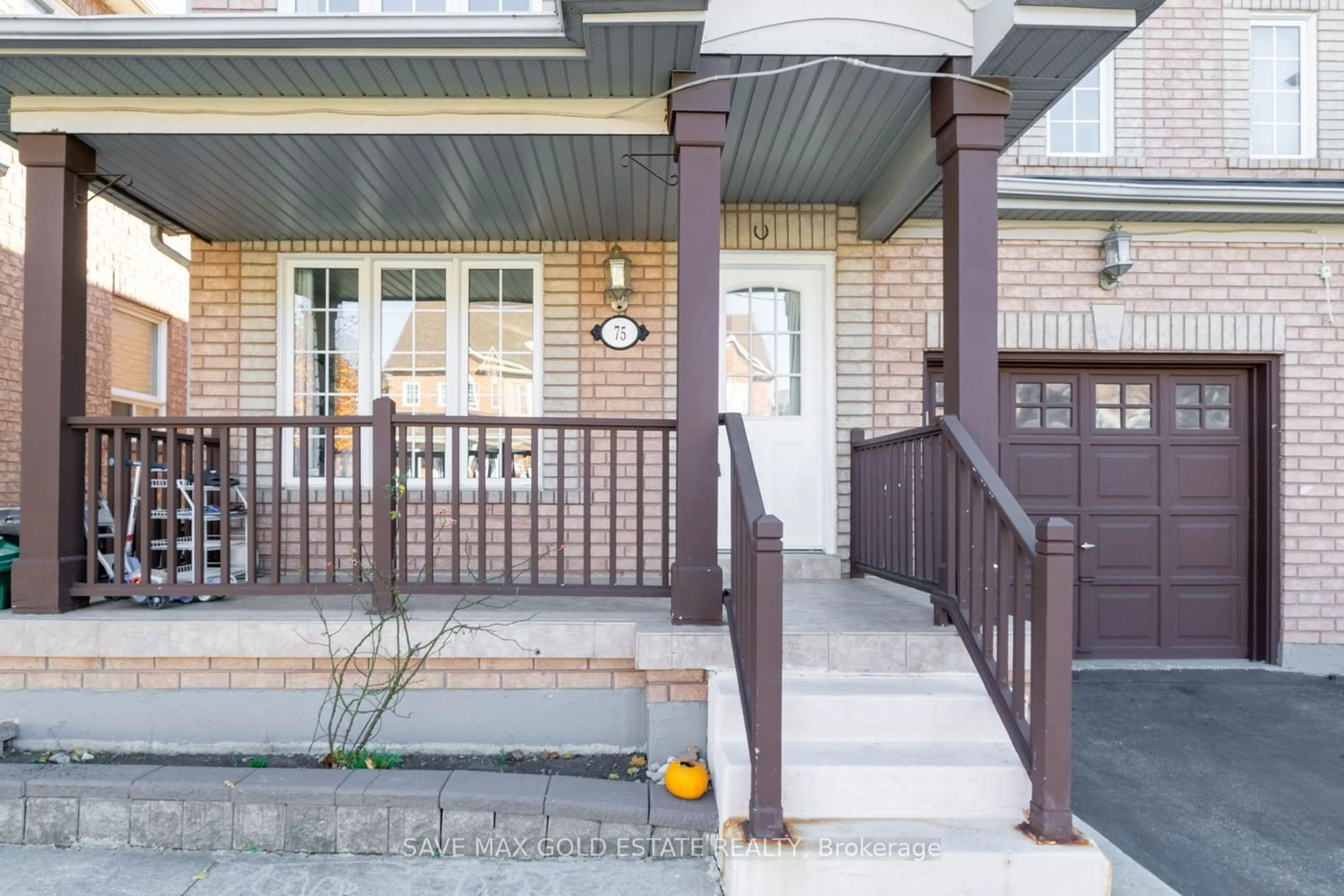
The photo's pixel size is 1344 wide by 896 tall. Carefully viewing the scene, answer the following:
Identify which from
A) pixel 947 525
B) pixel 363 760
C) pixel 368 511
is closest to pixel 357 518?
pixel 363 760

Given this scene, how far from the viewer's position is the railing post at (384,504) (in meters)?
3.44

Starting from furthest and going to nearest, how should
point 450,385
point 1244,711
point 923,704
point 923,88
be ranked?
point 450,385, point 1244,711, point 923,88, point 923,704

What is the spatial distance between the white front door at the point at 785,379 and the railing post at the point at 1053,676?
2602mm

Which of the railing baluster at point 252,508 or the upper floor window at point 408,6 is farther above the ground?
the upper floor window at point 408,6

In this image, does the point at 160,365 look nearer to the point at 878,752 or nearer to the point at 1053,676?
the point at 878,752

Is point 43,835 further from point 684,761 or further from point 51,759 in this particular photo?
point 684,761

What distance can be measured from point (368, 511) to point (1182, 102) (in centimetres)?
602

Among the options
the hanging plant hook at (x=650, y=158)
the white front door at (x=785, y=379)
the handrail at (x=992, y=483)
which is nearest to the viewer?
the handrail at (x=992, y=483)

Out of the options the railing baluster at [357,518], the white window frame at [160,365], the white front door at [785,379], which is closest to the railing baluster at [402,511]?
the railing baluster at [357,518]

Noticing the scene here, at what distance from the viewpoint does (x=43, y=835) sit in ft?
9.75

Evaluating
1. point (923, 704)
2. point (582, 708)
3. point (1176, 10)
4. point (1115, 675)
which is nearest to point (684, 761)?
point (582, 708)

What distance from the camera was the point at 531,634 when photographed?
3355mm

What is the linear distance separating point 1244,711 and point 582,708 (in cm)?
371

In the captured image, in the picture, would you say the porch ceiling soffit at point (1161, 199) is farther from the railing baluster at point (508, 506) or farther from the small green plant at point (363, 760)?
the small green plant at point (363, 760)
